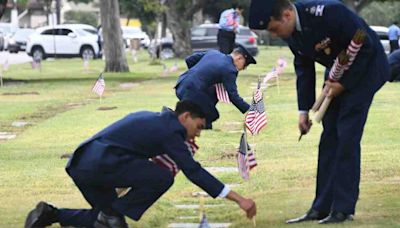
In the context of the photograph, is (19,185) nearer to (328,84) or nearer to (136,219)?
(136,219)

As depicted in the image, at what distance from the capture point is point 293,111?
19125 millimetres

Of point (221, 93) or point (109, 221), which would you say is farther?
point (221, 93)

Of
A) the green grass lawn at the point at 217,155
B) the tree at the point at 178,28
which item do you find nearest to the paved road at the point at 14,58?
the tree at the point at 178,28

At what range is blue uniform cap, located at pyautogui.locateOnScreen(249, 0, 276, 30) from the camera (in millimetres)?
7727

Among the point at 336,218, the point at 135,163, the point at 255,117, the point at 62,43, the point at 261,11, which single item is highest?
the point at 261,11

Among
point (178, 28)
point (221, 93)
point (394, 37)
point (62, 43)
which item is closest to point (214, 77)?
point (221, 93)

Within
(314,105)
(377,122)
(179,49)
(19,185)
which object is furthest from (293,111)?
(179,49)

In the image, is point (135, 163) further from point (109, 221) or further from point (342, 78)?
point (342, 78)

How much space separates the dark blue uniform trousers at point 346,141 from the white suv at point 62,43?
42.7 meters

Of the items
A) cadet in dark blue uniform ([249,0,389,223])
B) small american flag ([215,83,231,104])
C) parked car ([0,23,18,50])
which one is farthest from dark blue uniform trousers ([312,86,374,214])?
parked car ([0,23,18,50])

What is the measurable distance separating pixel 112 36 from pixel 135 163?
27.7 meters

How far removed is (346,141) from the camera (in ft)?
26.5

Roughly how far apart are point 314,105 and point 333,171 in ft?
1.75

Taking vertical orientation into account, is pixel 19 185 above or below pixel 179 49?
above
